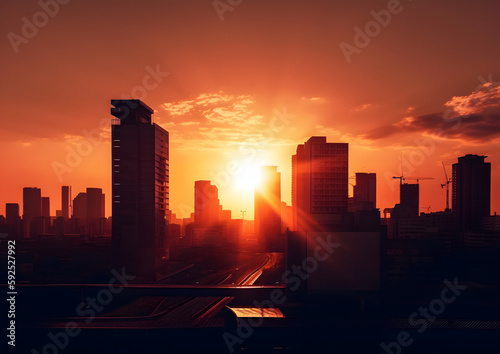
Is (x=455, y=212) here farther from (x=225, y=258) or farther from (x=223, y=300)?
(x=223, y=300)

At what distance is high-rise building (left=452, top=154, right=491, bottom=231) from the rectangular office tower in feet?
430

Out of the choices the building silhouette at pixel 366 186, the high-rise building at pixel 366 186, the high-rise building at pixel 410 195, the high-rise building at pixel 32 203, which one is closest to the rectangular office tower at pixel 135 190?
the building silhouette at pixel 366 186

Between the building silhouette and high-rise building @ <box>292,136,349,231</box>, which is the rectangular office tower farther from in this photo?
the building silhouette

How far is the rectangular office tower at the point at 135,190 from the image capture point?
243 feet

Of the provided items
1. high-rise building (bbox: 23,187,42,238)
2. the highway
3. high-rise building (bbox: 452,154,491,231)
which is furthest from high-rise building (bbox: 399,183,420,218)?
high-rise building (bbox: 23,187,42,238)

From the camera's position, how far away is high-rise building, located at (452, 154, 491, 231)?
148 meters

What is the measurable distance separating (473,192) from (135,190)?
13935 cm

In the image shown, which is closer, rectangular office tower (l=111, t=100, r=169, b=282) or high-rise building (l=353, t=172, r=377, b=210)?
rectangular office tower (l=111, t=100, r=169, b=282)

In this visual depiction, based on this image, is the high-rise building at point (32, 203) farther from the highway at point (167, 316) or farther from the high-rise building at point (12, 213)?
the highway at point (167, 316)

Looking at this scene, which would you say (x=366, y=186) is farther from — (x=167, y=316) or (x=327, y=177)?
(x=167, y=316)

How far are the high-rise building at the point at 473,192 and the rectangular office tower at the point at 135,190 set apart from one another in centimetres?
13111

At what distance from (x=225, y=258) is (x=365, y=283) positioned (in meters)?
83.3

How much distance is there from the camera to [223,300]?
59.7m

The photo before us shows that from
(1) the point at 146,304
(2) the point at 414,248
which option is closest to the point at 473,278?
(2) the point at 414,248
